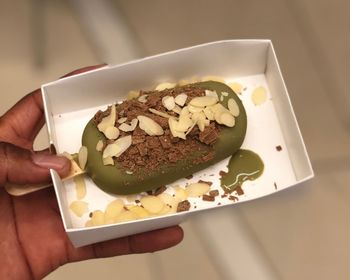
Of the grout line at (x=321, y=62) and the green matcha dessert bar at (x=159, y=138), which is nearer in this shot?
the green matcha dessert bar at (x=159, y=138)

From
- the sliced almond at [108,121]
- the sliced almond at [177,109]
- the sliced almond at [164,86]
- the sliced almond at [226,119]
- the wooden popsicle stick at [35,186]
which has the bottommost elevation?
the wooden popsicle stick at [35,186]

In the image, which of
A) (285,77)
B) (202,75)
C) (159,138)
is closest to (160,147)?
(159,138)

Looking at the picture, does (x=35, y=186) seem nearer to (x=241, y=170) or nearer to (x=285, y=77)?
(x=241, y=170)

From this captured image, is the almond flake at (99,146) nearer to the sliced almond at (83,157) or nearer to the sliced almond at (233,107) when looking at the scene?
the sliced almond at (83,157)

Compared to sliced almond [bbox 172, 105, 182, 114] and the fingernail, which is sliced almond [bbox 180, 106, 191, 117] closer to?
sliced almond [bbox 172, 105, 182, 114]

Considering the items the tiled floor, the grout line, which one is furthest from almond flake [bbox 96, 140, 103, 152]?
the grout line

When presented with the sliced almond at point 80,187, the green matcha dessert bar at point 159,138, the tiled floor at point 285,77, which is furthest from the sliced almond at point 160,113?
the tiled floor at point 285,77
